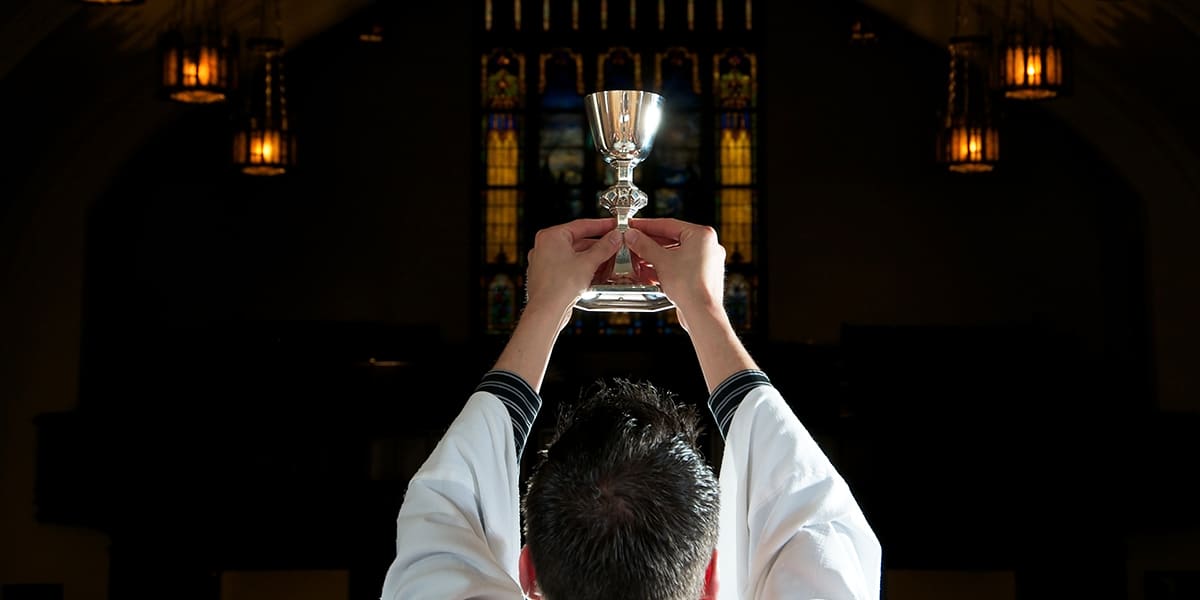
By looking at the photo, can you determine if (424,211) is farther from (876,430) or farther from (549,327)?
(549,327)

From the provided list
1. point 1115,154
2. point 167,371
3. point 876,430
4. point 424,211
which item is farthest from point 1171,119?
point 167,371

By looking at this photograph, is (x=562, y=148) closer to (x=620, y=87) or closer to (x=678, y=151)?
(x=620, y=87)

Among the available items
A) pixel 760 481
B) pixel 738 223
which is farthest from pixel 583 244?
pixel 738 223

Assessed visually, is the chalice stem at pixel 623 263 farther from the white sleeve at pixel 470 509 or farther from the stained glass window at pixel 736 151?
the stained glass window at pixel 736 151

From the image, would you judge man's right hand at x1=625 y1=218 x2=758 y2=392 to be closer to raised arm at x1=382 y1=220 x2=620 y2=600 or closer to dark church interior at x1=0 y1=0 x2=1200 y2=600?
raised arm at x1=382 y1=220 x2=620 y2=600

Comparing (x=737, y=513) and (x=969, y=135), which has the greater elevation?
Result: (x=969, y=135)

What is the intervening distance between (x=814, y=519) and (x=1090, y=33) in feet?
28.0

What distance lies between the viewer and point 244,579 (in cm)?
815

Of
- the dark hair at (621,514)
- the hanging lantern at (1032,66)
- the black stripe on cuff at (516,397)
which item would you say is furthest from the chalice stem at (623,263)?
the hanging lantern at (1032,66)

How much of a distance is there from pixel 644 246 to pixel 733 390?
21 cm

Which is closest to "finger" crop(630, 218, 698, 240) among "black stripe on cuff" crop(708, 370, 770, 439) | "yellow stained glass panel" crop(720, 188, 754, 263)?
"black stripe on cuff" crop(708, 370, 770, 439)

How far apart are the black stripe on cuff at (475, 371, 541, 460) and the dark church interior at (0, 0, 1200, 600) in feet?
18.9

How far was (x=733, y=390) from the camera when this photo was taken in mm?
1389

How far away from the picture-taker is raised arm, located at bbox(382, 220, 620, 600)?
1266 mm
